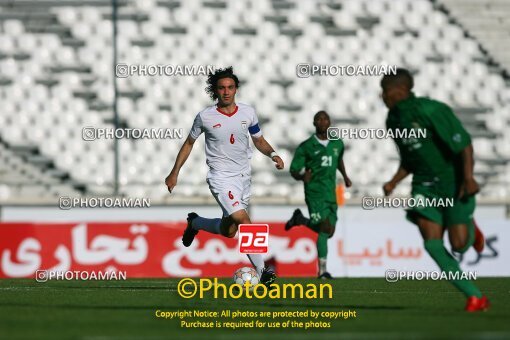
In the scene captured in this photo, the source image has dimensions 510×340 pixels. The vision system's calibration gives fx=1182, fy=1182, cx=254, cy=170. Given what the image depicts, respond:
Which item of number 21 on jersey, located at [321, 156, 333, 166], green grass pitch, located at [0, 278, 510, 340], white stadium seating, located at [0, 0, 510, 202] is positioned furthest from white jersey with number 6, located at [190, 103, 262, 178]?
white stadium seating, located at [0, 0, 510, 202]

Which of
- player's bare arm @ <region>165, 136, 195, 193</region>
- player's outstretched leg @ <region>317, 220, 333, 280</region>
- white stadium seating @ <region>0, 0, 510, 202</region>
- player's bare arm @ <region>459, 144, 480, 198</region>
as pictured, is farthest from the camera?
white stadium seating @ <region>0, 0, 510, 202</region>

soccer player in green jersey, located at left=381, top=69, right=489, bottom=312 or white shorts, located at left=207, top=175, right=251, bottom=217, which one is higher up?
white shorts, located at left=207, top=175, right=251, bottom=217

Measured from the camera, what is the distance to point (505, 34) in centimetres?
2558

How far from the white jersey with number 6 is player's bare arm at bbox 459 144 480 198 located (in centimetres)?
344

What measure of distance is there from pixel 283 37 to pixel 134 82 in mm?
3271

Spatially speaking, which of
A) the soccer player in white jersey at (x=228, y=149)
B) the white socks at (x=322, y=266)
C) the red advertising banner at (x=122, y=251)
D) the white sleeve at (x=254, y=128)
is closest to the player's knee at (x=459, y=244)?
the soccer player in white jersey at (x=228, y=149)

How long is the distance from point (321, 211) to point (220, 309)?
6.13 m

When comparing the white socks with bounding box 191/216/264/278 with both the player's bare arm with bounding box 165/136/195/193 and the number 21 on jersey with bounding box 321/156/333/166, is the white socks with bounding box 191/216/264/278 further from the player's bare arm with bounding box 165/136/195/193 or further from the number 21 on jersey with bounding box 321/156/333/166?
the number 21 on jersey with bounding box 321/156/333/166

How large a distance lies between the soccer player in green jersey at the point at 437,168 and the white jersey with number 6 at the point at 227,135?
9.68ft

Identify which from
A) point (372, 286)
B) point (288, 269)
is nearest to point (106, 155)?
point (288, 269)

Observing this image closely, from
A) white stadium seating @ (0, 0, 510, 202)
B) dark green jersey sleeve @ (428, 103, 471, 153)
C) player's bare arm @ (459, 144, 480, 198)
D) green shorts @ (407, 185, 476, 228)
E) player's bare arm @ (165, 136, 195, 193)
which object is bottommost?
green shorts @ (407, 185, 476, 228)

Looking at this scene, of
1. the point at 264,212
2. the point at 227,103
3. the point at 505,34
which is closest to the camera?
the point at 227,103

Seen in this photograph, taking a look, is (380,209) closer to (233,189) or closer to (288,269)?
(288,269)

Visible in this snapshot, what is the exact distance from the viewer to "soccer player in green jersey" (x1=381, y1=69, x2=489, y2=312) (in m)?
9.65
